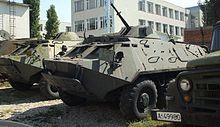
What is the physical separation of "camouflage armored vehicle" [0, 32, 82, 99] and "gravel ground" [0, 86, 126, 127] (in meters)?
0.64

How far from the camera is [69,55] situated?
9.78 m

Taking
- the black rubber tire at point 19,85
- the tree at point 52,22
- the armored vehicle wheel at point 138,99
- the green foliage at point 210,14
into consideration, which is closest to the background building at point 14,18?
the tree at point 52,22

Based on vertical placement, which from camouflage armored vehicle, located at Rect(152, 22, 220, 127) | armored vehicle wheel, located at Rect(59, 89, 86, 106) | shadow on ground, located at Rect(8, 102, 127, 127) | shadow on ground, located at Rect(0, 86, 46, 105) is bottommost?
shadow on ground, located at Rect(8, 102, 127, 127)

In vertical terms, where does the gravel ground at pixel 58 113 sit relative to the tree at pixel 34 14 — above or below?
below

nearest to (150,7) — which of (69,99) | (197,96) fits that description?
(69,99)

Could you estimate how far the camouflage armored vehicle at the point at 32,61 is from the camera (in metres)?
12.4

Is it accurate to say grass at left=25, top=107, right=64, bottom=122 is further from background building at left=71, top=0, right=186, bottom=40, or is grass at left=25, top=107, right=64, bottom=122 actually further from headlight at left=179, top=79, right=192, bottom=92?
background building at left=71, top=0, right=186, bottom=40

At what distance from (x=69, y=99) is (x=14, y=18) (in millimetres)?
23600

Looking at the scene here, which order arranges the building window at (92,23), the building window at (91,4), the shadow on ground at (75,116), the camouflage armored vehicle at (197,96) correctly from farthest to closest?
the building window at (91,4) < the building window at (92,23) < the shadow on ground at (75,116) < the camouflage armored vehicle at (197,96)

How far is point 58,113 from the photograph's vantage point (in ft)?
32.5

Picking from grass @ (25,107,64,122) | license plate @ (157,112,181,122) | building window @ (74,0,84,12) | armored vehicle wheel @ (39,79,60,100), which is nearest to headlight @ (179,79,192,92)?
license plate @ (157,112,181,122)

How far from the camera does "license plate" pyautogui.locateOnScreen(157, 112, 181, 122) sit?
5.73 metres

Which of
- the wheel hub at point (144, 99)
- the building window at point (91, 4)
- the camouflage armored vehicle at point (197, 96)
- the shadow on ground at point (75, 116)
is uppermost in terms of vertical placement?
the building window at point (91, 4)

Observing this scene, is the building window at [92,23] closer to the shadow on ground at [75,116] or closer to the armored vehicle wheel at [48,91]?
the armored vehicle wheel at [48,91]
